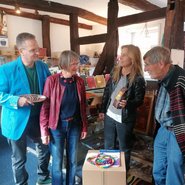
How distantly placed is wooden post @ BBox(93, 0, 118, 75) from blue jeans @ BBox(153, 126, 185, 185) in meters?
1.70

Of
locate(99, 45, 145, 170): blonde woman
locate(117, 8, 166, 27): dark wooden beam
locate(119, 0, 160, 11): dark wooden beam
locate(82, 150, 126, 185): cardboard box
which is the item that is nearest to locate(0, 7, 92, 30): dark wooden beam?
locate(119, 0, 160, 11): dark wooden beam

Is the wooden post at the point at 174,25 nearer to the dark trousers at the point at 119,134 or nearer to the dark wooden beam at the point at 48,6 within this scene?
the dark trousers at the point at 119,134

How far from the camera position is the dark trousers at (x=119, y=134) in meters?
1.73

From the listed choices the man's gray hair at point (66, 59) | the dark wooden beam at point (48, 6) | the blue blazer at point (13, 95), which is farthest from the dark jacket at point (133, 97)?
the dark wooden beam at point (48, 6)

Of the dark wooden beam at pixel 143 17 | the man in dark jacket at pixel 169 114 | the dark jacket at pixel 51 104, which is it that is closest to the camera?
the man in dark jacket at pixel 169 114

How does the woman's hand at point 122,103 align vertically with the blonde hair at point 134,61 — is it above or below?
below

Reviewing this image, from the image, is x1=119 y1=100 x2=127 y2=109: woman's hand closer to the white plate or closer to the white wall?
the white plate

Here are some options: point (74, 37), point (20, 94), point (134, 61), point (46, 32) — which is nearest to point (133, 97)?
point (134, 61)

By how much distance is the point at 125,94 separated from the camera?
1665 millimetres

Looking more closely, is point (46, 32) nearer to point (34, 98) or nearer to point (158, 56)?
point (34, 98)

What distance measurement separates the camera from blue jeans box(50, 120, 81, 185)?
1.59 metres

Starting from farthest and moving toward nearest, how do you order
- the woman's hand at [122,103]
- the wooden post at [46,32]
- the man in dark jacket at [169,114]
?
1. the wooden post at [46,32]
2. the woman's hand at [122,103]
3. the man in dark jacket at [169,114]

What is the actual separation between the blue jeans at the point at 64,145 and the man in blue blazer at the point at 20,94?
0.23m

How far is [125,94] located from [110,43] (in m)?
1.51
